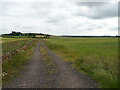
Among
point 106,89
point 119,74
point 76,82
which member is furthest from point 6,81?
point 119,74

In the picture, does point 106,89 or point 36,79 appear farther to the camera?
point 36,79

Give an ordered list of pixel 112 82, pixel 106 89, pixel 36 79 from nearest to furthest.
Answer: pixel 106 89, pixel 112 82, pixel 36 79

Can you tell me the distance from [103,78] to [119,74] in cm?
117

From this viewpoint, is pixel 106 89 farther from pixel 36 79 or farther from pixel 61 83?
pixel 36 79

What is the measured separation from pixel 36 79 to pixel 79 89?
2969 millimetres

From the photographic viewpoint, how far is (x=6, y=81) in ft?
30.2

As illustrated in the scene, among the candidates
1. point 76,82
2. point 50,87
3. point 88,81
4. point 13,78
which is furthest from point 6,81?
point 88,81

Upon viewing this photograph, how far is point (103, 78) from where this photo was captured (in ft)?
30.1

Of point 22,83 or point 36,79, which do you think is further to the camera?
point 36,79

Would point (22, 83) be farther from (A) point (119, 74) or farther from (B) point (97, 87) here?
(A) point (119, 74)

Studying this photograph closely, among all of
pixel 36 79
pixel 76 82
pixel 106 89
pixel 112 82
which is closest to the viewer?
pixel 106 89

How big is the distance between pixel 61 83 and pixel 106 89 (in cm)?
228

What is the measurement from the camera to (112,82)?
8117 mm

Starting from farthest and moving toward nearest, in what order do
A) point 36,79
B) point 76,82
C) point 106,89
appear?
1. point 36,79
2. point 76,82
3. point 106,89
